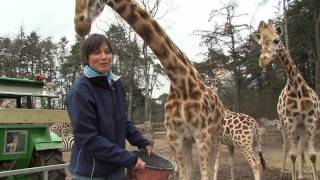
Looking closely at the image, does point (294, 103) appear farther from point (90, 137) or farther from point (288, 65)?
point (90, 137)

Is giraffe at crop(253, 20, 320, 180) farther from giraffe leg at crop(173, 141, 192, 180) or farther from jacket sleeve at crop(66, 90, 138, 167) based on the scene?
jacket sleeve at crop(66, 90, 138, 167)

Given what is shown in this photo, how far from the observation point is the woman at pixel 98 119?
10.9ft

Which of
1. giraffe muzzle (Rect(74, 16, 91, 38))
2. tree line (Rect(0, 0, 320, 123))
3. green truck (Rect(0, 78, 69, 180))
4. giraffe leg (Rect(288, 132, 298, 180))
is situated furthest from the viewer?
tree line (Rect(0, 0, 320, 123))

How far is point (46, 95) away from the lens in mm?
7625

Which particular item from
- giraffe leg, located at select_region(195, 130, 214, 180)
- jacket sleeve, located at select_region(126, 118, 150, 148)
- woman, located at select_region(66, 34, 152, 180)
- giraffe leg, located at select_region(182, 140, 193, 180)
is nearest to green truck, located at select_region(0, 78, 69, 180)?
giraffe leg, located at select_region(182, 140, 193, 180)

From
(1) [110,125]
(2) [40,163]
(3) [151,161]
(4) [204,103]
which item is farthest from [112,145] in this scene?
(2) [40,163]

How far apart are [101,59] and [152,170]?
0.96 meters

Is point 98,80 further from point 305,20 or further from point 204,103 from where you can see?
point 305,20

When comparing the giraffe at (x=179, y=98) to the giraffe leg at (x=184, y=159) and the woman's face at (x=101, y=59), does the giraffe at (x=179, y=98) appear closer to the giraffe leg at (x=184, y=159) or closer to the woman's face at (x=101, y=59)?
the giraffe leg at (x=184, y=159)

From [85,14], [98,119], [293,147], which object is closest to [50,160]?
[85,14]

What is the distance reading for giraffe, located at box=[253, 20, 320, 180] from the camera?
817 cm

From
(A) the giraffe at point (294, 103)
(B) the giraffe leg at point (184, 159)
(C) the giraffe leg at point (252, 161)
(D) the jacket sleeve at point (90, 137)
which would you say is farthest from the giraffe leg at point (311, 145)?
(D) the jacket sleeve at point (90, 137)

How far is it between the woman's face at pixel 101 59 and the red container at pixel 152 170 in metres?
0.83

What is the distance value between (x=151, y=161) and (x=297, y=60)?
3084 centimetres
